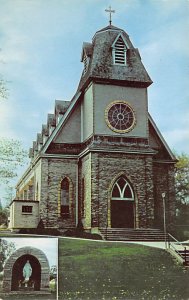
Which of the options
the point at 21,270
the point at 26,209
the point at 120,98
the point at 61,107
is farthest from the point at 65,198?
the point at 21,270

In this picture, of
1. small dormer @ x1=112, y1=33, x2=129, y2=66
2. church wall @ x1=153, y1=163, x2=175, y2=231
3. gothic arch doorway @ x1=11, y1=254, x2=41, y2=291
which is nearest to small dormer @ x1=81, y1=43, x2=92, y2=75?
small dormer @ x1=112, y1=33, x2=129, y2=66

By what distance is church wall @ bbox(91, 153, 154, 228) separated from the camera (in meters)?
14.1

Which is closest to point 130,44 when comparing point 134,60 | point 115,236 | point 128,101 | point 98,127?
point 134,60

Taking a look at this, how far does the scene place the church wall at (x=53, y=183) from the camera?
1408cm

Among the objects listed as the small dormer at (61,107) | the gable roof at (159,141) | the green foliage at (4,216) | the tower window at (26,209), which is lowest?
the green foliage at (4,216)

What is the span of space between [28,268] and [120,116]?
578 centimetres

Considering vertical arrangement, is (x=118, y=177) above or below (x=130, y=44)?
below

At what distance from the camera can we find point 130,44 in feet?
45.6

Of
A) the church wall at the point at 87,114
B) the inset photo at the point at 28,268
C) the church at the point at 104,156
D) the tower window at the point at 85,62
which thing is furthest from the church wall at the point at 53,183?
the inset photo at the point at 28,268

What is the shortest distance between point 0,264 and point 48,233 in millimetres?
2579

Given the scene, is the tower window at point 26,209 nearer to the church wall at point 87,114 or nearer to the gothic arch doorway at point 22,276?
the church wall at point 87,114

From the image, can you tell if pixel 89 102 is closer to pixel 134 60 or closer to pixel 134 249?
pixel 134 60

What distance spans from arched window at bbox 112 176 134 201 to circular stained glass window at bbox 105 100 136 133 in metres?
1.48

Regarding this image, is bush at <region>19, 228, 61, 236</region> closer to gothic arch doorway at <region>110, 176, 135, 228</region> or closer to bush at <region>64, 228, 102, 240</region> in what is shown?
bush at <region>64, 228, 102, 240</region>
